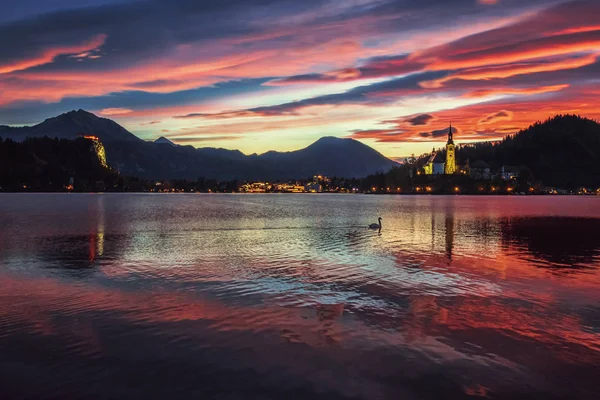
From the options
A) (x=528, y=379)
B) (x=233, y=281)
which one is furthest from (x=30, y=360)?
(x=528, y=379)

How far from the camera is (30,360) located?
13227 millimetres

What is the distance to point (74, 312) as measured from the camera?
18.3m

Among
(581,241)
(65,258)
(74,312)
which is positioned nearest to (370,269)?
(74,312)

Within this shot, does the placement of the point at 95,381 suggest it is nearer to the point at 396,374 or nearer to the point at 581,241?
the point at 396,374

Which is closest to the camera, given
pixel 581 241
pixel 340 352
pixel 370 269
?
pixel 340 352

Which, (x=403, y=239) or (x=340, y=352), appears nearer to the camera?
(x=340, y=352)

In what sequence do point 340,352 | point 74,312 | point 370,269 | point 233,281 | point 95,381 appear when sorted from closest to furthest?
point 95,381, point 340,352, point 74,312, point 233,281, point 370,269

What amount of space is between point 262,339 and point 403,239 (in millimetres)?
36550

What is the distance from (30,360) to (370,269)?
20.8m

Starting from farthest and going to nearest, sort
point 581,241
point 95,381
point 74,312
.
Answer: point 581,241 < point 74,312 < point 95,381

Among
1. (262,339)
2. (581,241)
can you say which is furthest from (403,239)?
(262,339)

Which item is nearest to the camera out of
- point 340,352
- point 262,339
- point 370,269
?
point 340,352

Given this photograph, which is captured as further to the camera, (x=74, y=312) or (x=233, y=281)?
(x=233, y=281)

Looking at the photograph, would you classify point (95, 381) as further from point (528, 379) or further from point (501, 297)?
point (501, 297)
